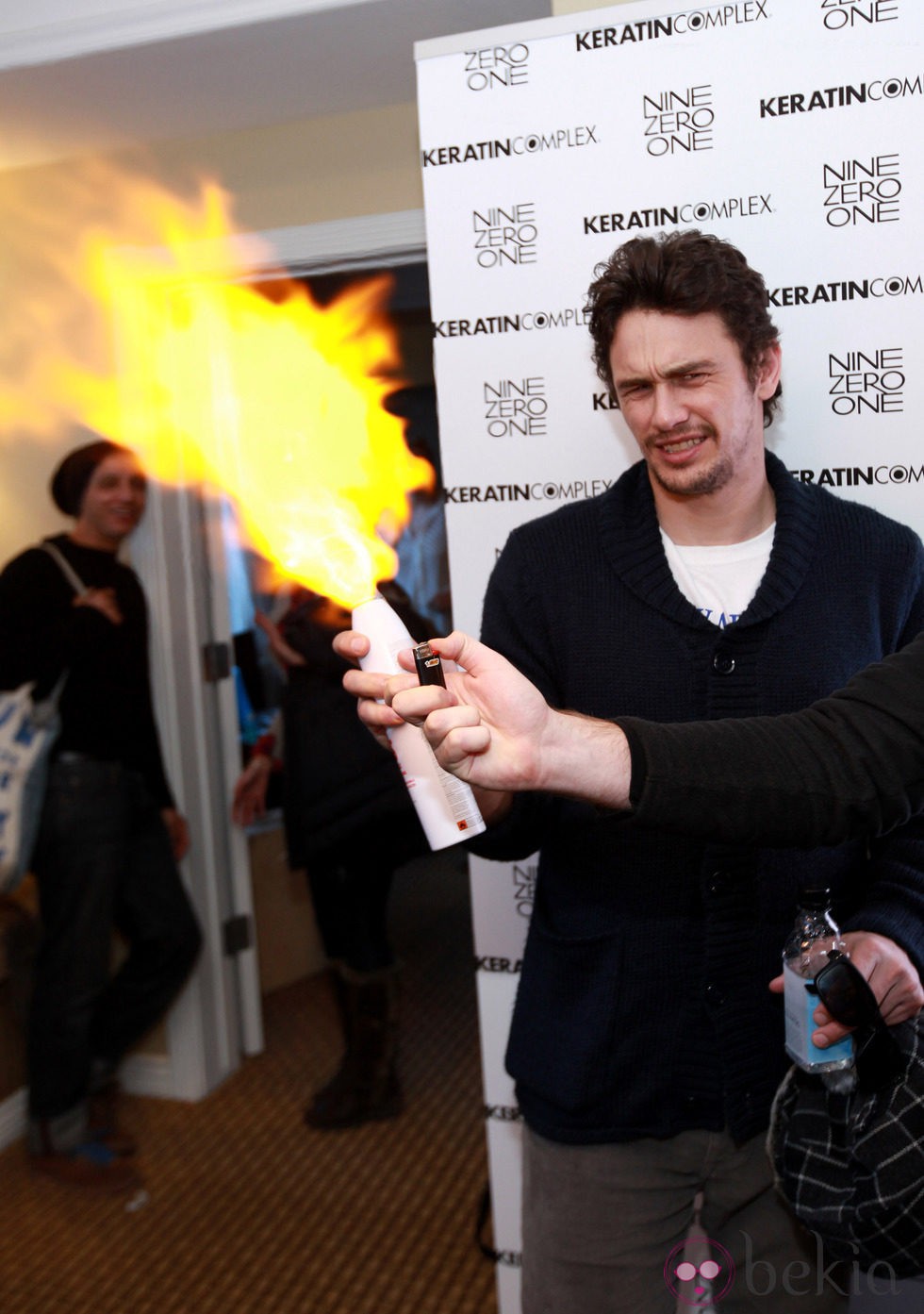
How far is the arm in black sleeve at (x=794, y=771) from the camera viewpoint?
1.01m

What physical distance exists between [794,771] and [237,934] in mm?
3048

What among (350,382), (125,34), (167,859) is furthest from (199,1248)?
(125,34)

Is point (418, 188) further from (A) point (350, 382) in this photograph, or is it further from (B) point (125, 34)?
(A) point (350, 382)

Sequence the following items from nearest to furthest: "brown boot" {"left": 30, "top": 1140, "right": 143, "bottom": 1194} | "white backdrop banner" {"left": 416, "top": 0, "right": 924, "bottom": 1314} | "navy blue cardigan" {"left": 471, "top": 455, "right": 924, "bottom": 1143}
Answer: "navy blue cardigan" {"left": 471, "top": 455, "right": 924, "bottom": 1143} → "white backdrop banner" {"left": 416, "top": 0, "right": 924, "bottom": 1314} → "brown boot" {"left": 30, "top": 1140, "right": 143, "bottom": 1194}

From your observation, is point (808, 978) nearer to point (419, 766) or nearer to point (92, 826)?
point (419, 766)

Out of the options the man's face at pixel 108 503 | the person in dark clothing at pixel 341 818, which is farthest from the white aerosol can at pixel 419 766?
the man's face at pixel 108 503

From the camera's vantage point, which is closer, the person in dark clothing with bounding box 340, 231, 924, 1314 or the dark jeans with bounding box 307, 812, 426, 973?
the person in dark clothing with bounding box 340, 231, 924, 1314

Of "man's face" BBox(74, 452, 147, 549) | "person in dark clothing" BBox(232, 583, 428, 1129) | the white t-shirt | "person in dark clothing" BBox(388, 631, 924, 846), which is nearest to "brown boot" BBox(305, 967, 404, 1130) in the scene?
"person in dark clothing" BBox(232, 583, 428, 1129)

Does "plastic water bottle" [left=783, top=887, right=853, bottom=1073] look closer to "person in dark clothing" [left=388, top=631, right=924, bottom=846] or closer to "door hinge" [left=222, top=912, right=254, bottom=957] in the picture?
"person in dark clothing" [left=388, top=631, right=924, bottom=846]

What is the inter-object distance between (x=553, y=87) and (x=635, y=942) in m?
1.46

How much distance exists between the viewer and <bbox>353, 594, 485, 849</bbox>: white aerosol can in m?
1.16

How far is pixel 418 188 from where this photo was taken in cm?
305

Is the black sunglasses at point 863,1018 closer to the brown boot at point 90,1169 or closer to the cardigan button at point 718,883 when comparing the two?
the cardigan button at point 718,883

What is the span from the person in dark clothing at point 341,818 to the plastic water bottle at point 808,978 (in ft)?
6.07
